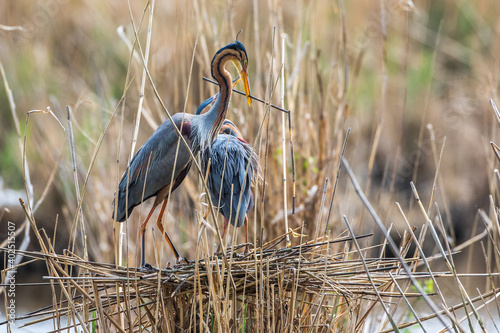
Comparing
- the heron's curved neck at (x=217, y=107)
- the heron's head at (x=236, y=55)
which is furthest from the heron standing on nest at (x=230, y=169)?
the heron's head at (x=236, y=55)

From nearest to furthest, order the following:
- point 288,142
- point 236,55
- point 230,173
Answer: point 236,55, point 230,173, point 288,142

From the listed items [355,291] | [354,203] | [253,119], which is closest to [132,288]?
[355,291]

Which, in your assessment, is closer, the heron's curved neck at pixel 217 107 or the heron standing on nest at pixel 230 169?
the heron's curved neck at pixel 217 107

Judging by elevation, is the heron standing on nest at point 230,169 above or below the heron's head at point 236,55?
below

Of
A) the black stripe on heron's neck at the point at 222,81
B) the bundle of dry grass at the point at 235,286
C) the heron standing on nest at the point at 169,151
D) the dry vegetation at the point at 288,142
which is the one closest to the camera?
the bundle of dry grass at the point at 235,286

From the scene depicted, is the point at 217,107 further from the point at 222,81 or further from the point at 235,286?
the point at 235,286

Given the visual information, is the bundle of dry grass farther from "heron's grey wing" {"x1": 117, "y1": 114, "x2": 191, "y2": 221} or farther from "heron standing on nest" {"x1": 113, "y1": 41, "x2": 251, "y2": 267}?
"heron's grey wing" {"x1": 117, "y1": 114, "x2": 191, "y2": 221}

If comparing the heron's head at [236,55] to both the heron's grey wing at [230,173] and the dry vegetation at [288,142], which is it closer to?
the dry vegetation at [288,142]

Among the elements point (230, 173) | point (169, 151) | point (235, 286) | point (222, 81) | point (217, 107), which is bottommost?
point (235, 286)

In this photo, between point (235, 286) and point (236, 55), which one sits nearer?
point (235, 286)

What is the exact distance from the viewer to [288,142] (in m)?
3.62

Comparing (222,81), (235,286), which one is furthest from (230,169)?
(235,286)

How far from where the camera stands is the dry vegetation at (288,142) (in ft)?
7.98

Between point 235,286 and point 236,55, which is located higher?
point 236,55
